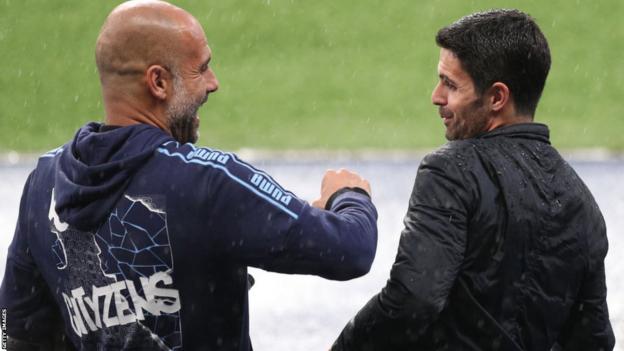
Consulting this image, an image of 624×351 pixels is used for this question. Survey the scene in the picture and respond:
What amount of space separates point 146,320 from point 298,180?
1582 centimetres

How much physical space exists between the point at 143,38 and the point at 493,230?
1.09m

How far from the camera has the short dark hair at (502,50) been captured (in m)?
3.06

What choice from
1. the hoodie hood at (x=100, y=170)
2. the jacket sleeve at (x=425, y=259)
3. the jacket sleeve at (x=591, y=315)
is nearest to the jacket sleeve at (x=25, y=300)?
the hoodie hood at (x=100, y=170)

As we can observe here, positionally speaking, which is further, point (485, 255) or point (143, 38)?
point (485, 255)

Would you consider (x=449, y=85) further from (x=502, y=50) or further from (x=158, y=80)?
(x=158, y=80)

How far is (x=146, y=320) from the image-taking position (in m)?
2.78

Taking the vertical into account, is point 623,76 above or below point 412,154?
above

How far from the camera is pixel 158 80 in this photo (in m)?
2.86

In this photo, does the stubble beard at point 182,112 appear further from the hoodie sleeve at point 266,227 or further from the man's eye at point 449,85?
the man's eye at point 449,85

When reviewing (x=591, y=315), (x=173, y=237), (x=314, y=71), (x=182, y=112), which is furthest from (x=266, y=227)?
(x=314, y=71)

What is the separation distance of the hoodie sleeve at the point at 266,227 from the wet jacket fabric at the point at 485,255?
0.26 metres

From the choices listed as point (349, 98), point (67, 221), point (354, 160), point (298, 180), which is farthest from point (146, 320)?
point (349, 98)

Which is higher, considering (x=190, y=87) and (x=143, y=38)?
(x=143, y=38)

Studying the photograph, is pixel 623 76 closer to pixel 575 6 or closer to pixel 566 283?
pixel 575 6
